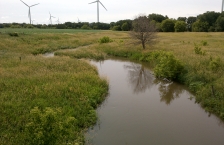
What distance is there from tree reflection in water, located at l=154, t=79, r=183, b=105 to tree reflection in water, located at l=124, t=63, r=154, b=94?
3.10 ft

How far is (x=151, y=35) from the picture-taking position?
2808 centimetres

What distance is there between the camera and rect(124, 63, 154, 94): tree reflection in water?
15.8 meters

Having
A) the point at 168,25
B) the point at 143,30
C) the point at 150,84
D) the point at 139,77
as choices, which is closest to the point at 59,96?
the point at 150,84

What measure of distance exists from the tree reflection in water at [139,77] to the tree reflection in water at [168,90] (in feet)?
3.10

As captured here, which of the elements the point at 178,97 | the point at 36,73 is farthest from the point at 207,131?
the point at 36,73

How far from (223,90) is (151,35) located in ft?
56.8

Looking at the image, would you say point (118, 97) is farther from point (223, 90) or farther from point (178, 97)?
point (223, 90)

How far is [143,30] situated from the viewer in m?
27.2

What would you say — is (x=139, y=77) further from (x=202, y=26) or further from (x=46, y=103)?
(x=202, y=26)

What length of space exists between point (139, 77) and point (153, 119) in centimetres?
888

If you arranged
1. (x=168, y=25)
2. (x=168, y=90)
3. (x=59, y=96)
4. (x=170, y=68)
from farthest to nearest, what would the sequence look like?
(x=168, y=25) → (x=170, y=68) → (x=168, y=90) → (x=59, y=96)

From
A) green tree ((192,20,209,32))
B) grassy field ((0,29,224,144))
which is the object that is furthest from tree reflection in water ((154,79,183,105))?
green tree ((192,20,209,32))

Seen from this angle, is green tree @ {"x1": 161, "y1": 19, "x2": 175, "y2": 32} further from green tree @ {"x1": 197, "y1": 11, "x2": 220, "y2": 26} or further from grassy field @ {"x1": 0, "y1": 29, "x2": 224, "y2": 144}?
grassy field @ {"x1": 0, "y1": 29, "x2": 224, "y2": 144}

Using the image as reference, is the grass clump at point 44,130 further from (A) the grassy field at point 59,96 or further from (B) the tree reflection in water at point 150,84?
(B) the tree reflection in water at point 150,84
